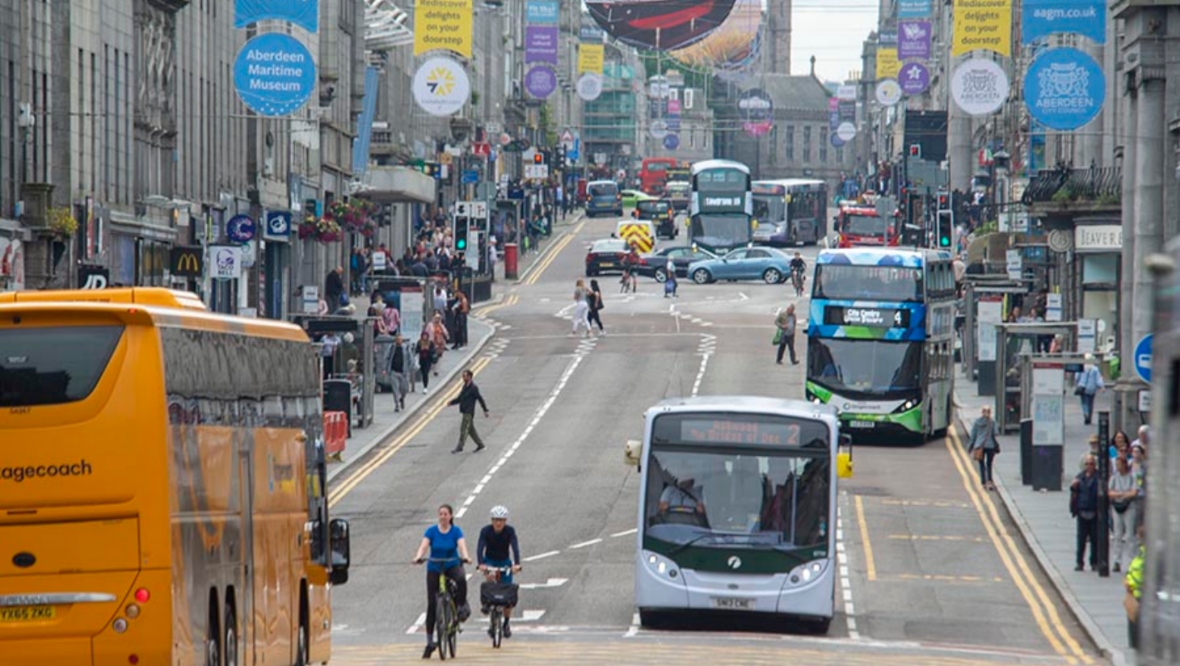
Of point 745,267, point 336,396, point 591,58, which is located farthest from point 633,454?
point 591,58

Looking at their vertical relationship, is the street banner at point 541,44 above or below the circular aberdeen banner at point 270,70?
above

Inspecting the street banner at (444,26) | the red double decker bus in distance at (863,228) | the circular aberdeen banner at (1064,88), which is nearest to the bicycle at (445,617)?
the circular aberdeen banner at (1064,88)

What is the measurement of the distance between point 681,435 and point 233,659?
11639 millimetres

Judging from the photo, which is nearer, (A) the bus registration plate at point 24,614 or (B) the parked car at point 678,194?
(A) the bus registration plate at point 24,614

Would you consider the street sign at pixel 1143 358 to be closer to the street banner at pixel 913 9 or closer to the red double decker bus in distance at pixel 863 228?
the street banner at pixel 913 9

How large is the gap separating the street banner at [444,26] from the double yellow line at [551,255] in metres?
36.3

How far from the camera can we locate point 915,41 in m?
93.4

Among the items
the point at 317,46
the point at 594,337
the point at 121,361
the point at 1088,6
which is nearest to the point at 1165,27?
the point at 1088,6

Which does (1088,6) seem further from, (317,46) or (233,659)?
(317,46)

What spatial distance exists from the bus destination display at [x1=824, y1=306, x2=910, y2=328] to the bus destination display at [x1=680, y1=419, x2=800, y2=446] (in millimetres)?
21313

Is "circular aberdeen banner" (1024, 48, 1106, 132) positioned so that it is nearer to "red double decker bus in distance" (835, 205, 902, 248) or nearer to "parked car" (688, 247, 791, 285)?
"parked car" (688, 247, 791, 285)

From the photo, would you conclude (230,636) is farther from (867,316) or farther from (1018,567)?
(867,316)

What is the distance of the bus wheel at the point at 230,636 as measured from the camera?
16.8 metres

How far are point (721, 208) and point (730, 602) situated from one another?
80770mm
